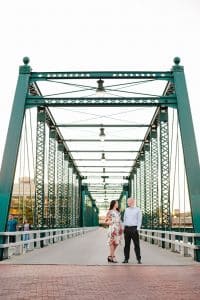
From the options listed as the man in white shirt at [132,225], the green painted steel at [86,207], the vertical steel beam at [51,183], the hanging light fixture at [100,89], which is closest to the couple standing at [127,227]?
the man in white shirt at [132,225]

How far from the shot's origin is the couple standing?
1463 cm

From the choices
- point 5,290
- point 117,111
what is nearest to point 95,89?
point 117,111

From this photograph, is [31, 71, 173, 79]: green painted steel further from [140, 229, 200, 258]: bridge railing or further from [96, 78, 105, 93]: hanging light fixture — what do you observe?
[140, 229, 200, 258]: bridge railing

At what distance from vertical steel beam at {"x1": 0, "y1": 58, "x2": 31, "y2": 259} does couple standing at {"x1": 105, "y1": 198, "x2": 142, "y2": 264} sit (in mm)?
2908

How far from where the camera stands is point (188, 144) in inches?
691

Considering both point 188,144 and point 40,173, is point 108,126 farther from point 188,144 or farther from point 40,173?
point 188,144

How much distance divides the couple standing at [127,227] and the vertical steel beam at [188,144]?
1653mm

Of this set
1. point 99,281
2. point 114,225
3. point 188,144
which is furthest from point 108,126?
point 99,281

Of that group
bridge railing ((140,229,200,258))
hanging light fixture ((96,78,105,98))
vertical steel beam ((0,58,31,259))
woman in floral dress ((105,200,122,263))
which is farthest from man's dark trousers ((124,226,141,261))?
hanging light fixture ((96,78,105,98))

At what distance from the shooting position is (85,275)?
447 inches

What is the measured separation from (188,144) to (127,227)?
13.3 feet

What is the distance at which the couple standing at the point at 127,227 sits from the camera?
48.0ft

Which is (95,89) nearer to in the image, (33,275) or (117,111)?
(117,111)

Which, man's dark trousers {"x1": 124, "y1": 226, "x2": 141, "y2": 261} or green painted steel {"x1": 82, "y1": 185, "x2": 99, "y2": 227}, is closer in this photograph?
man's dark trousers {"x1": 124, "y1": 226, "x2": 141, "y2": 261}
